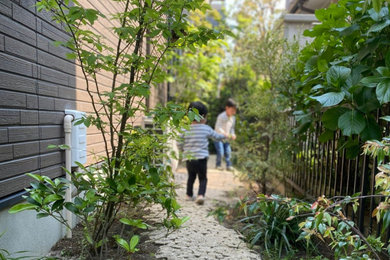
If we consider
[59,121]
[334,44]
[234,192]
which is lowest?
[234,192]

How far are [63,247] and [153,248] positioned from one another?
0.75 meters

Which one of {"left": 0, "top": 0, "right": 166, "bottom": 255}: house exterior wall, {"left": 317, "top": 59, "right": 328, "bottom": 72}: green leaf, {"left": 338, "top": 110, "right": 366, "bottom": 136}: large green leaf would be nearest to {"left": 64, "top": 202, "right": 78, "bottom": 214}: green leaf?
{"left": 0, "top": 0, "right": 166, "bottom": 255}: house exterior wall

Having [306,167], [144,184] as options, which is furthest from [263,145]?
[144,184]

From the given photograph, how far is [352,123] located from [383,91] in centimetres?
31

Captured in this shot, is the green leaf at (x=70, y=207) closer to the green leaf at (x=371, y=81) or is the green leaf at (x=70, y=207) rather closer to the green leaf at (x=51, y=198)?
the green leaf at (x=51, y=198)

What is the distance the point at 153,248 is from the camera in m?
2.72

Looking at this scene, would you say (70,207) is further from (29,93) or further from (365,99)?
(365,99)

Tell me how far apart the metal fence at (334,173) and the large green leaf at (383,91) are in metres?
0.47

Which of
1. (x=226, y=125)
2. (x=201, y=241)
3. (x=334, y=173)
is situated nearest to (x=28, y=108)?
(x=201, y=241)

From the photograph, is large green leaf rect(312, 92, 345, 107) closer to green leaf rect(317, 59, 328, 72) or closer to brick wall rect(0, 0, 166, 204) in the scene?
green leaf rect(317, 59, 328, 72)

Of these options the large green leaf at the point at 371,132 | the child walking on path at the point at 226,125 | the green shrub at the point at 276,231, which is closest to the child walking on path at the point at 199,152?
the green shrub at the point at 276,231

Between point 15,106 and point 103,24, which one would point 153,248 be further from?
point 103,24

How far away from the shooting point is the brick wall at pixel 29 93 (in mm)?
1948

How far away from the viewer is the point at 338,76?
223cm
